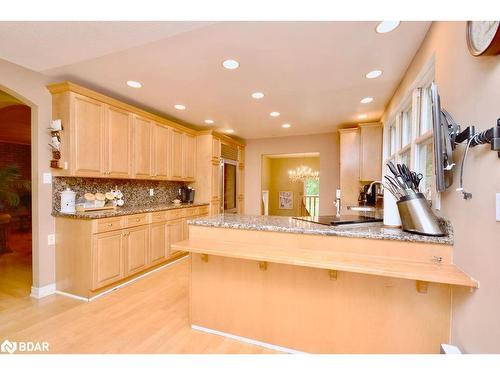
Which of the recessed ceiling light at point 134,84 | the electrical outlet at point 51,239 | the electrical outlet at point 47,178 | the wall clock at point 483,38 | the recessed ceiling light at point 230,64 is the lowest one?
the electrical outlet at point 51,239

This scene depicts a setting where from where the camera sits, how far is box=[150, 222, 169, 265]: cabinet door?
314 centimetres

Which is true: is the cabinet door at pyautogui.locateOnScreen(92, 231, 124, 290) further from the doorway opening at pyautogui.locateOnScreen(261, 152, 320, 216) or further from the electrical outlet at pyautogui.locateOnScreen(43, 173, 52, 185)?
the doorway opening at pyautogui.locateOnScreen(261, 152, 320, 216)

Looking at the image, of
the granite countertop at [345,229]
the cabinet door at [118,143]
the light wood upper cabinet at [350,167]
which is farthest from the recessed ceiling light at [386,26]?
the cabinet door at [118,143]

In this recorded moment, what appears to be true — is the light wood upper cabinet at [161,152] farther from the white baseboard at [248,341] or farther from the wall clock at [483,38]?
the wall clock at [483,38]

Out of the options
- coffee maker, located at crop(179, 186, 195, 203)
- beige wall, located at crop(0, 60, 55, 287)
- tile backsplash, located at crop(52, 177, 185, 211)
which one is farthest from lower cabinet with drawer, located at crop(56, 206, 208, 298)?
coffee maker, located at crop(179, 186, 195, 203)

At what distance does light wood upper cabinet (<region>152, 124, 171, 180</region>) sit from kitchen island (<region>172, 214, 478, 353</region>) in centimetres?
197

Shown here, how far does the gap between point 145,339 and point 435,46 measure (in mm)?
3077

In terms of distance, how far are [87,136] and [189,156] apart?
1.82m

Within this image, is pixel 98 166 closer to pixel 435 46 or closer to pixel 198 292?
pixel 198 292

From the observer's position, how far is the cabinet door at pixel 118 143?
277cm

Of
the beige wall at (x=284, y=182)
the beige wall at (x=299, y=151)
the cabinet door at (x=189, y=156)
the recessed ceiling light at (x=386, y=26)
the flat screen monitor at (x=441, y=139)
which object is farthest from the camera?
the beige wall at (x=284, y=182)

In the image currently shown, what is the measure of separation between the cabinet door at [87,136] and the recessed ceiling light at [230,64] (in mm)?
1646
